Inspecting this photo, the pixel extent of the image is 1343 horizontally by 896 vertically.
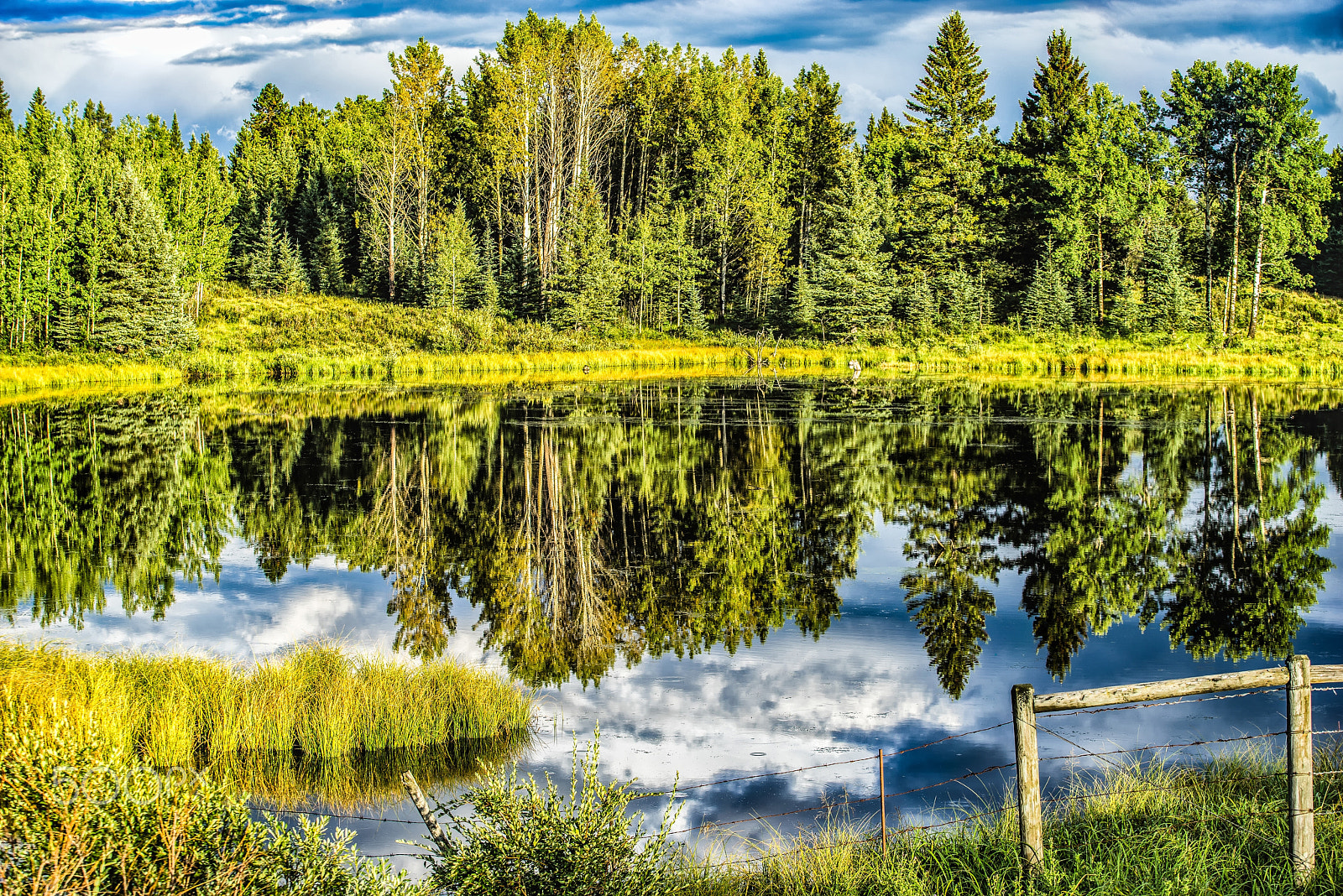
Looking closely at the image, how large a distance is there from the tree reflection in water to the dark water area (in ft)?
0.27

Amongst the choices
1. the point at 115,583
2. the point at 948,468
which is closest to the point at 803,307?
the point at 948,468

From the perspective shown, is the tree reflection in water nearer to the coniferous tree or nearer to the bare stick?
the bare stick

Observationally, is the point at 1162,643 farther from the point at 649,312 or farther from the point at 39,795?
the point at 649,312

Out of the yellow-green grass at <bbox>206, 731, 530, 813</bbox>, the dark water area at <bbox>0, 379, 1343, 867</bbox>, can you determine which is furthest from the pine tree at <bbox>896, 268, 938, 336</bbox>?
the yellow-green grass at <bbox>206, 731, 530, 813</bbox>

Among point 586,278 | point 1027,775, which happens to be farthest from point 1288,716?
point 586,278

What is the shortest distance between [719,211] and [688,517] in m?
52.5

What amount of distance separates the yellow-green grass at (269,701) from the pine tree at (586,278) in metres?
50.1

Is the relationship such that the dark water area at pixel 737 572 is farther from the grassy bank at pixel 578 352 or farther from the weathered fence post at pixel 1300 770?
the grassy bank at pixel 578 352

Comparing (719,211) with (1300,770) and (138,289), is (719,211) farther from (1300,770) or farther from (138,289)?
(1300,770)

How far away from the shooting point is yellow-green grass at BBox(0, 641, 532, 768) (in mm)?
8227

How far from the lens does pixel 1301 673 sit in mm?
5160

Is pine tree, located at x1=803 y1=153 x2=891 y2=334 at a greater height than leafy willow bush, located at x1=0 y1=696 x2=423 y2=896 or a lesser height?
greater

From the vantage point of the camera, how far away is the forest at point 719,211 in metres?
52.6

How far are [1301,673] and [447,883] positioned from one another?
4.52 m
